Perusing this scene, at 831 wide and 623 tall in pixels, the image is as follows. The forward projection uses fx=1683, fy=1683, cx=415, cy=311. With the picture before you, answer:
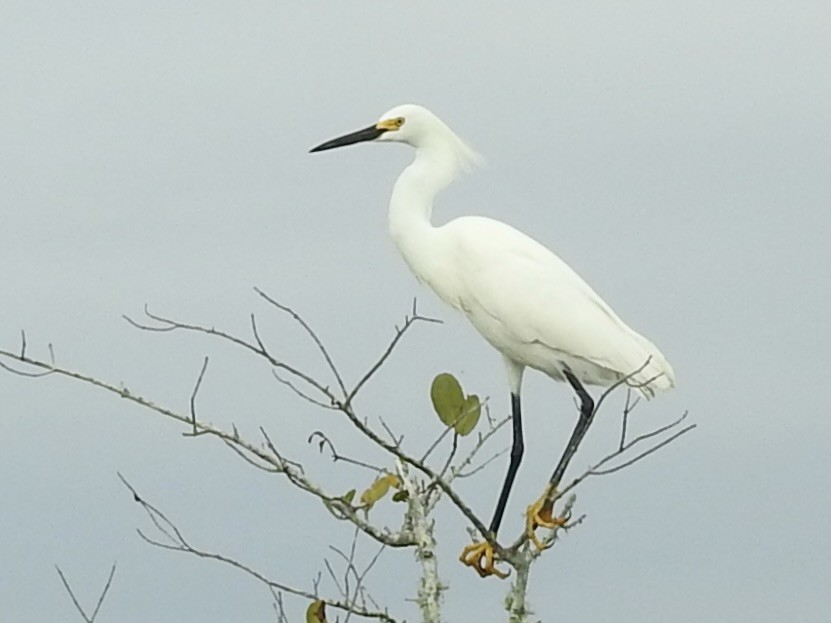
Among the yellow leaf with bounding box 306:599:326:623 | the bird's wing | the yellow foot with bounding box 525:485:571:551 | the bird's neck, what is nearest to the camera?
the yellow leaf with bounding box 306:599:326:623

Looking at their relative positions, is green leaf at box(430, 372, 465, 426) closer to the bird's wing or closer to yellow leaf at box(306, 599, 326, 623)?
yellow leaf at box(306, 599, 326, 623)

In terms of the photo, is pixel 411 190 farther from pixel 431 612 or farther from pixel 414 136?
pixel 431 612

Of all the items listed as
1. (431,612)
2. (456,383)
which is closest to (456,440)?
(456,383)

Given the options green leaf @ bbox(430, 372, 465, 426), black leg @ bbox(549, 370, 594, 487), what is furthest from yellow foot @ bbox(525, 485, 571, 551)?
green leaf @ bbox(430, 372, 465, 426)

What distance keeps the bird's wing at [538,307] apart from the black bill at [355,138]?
0.67 meters

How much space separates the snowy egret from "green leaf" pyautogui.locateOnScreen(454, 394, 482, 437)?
174 cm

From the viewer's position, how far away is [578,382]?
8.54 m

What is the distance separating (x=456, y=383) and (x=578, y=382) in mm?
2118

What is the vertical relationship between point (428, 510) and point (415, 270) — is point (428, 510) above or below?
below

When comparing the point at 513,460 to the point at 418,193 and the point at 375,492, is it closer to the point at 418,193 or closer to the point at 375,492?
the point at 418,193

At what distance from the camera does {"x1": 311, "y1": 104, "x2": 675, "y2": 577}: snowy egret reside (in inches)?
328

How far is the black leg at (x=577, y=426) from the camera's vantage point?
321 inches

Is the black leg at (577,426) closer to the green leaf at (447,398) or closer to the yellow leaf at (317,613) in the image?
the green leaf at (447,398)

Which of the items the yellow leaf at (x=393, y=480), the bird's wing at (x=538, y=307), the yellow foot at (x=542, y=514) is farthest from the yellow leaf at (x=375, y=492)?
the bird's wing at (x=538, y=307)
